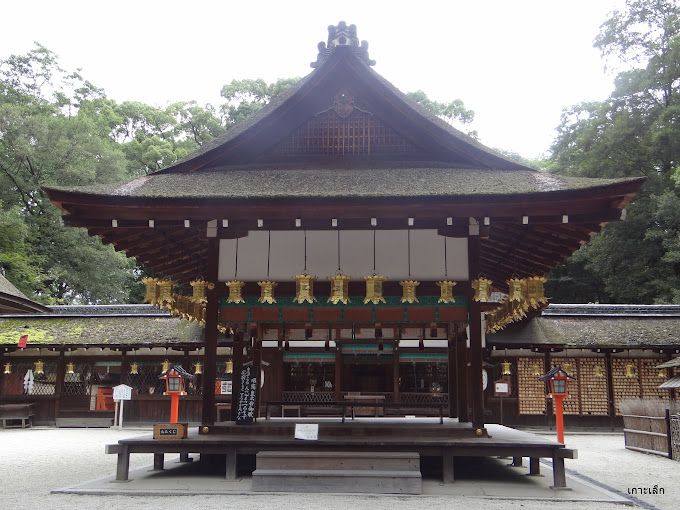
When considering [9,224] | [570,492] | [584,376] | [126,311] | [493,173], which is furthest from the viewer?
[9,224]

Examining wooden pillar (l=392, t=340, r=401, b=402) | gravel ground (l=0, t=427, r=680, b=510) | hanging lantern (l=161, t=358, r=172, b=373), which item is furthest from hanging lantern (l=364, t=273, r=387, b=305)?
hanging lantern (l=161, t=358, r=172, b=373)

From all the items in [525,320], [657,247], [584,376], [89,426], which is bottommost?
[89,426]

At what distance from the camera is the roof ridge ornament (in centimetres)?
1278

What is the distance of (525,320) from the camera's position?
22359mm

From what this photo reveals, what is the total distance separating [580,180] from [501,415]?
45.7 ft

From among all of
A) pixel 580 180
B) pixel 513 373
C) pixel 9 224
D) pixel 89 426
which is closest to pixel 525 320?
pixel 513 373

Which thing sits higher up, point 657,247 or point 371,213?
point 657,247

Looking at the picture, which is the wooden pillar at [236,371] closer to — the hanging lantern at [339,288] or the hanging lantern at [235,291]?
the hanging lantern at [235,291]

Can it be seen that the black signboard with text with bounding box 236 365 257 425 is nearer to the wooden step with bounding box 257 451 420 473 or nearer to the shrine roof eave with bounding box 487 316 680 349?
the wooden step with bounding box 257 451 420 473

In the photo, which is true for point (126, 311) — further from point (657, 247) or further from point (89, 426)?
point (657, 247)

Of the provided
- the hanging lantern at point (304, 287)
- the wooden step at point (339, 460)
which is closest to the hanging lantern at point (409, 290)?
the hanging lantern at point (304, 287)

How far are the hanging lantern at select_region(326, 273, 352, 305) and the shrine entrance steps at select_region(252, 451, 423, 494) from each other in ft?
7.69

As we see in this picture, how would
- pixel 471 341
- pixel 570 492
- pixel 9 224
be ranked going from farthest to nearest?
pixel 9 224, pixel 471 341, pixel 570 492

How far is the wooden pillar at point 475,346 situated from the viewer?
370 inches
